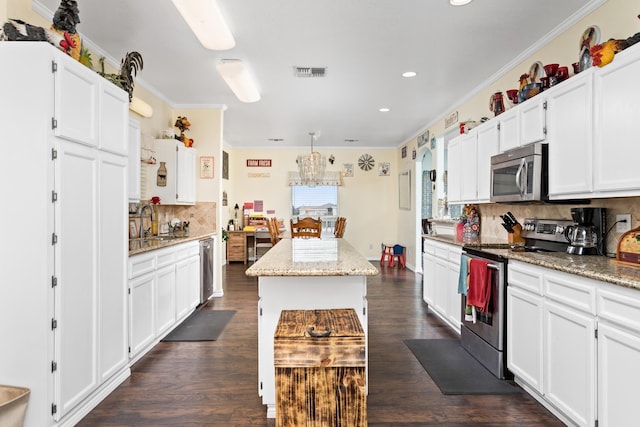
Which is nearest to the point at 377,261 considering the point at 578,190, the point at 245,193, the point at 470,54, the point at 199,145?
the point at 245,193

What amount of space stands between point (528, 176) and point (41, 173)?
319cm

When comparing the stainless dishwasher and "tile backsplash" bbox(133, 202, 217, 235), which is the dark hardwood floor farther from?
"tile backsplash" bbox(133, 202, 217, 235)

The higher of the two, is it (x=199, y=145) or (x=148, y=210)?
(x=199, y=145)

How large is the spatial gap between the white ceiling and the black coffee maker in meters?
1.49

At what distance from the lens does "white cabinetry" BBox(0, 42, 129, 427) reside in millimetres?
1903

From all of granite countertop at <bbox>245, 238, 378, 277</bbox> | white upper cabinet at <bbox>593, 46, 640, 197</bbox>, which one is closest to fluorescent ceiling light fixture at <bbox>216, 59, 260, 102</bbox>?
granite countertop at <bbox>245, 238, 378, 277</bbox>

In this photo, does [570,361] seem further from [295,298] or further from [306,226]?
[306,226]

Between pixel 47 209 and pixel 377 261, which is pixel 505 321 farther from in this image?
pixel 377 261

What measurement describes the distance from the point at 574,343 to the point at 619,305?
0.40 meters

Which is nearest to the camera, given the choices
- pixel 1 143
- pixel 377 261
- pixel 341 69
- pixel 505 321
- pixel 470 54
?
pixel 1 143

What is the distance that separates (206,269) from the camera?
475 centimetres

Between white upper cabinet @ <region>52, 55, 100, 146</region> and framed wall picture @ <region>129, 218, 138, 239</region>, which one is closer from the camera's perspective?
white upper cabinet @ <region>52, 55, 100, 146</region>

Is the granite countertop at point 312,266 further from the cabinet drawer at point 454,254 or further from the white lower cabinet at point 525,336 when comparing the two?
the cabinet drawer at point 454,254

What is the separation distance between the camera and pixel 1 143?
1903mm
